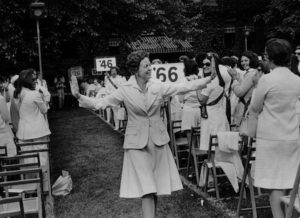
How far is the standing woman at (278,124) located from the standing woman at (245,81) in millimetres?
1479

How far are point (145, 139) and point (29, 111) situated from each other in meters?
3.61

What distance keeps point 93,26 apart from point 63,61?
8101 mm

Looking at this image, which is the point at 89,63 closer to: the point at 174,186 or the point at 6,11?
the point at 6,11

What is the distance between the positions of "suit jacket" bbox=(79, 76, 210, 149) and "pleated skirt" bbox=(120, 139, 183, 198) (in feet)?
0.30

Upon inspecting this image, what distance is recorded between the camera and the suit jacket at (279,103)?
5020 millimetres

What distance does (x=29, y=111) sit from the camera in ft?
28.2

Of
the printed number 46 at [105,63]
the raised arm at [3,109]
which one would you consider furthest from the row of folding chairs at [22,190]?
the printed number 46 at [105,63]

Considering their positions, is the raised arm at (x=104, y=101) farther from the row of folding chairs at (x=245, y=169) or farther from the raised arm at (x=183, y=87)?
the row of folding chairs at (x=245, y=169)

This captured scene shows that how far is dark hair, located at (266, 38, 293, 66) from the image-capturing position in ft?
16.5

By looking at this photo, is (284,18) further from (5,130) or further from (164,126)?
(164,126)

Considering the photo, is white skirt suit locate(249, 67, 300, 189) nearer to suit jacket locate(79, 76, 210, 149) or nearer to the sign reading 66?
suit jacket locate(79, 76, 210, 149)

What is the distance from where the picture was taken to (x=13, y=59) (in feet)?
88.0

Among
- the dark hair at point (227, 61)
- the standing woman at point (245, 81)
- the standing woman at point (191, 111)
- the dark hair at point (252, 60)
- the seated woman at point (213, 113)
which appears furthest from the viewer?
the dark hair at point (227, 61)

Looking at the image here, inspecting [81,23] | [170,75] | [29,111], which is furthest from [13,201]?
[81,23]
